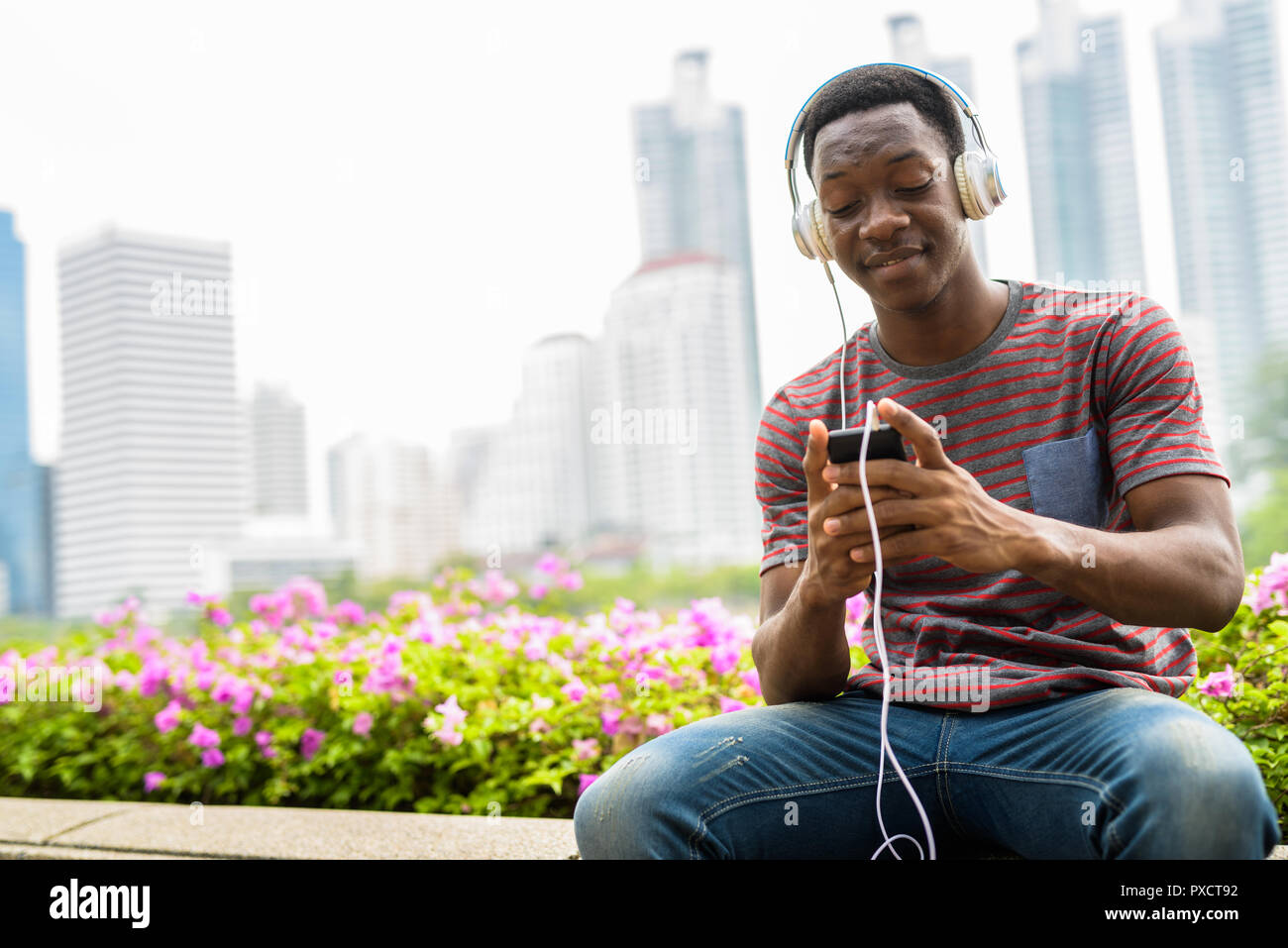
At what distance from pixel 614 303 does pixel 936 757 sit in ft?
39.4

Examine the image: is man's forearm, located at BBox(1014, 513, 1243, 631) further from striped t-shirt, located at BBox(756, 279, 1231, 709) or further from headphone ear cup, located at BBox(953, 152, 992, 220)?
headphone ear cup, located at BBox(953, 152, 992, 220)

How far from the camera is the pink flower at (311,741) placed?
287 centimetres

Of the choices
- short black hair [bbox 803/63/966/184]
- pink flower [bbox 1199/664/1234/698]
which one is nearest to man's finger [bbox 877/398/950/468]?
short black hair [bbox 803/63/966/184]

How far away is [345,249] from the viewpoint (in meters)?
11.5

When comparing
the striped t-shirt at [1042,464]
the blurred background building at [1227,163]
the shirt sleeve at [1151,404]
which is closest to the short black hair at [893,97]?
the striped t-shirt at [1042,464]

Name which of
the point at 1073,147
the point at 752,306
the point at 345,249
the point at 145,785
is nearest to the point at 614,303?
the point at 752,306

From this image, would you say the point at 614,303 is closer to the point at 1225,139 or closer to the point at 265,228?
the point at 265,228

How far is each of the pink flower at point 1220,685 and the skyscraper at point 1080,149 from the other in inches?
401

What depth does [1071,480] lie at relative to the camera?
147 cm

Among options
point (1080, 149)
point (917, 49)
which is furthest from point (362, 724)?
point (1080, 149)

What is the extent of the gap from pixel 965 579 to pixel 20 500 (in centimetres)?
1374

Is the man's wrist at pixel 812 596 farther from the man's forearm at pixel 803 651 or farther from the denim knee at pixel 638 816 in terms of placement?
the denim knee at pixel 638 816

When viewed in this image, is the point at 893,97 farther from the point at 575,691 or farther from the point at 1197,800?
the point at 575,691

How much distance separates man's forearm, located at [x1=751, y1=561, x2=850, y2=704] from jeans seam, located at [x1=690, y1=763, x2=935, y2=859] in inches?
7.2
